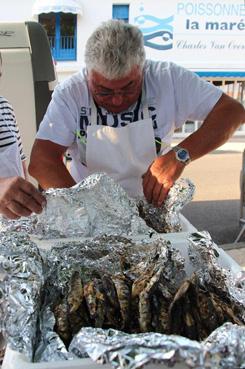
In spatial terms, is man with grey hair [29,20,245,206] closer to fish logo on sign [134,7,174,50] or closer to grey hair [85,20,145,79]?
grey hair [85,20,145,79]

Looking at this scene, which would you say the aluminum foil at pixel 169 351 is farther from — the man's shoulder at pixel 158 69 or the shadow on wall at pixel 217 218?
the shadow on wall at pixel 217 218

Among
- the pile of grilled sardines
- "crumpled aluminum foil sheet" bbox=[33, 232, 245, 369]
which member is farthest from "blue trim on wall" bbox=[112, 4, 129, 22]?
"crumpled aluminum foil sheet" bbox=[33, 232, 245, 369]

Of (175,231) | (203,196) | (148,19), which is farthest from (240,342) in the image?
(148,19)

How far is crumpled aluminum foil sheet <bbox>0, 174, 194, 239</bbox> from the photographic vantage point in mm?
1151

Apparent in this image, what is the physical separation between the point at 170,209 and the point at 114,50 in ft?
1.40

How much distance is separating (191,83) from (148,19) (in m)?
9.12

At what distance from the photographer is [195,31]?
10195mm

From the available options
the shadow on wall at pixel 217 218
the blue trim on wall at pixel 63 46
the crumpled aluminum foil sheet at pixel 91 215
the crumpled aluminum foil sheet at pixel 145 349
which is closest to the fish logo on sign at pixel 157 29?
the blue trim on wall at pixel 63 46

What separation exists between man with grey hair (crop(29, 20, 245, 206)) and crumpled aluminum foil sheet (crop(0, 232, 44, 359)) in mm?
559

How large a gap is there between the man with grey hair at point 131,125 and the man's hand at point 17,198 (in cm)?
31

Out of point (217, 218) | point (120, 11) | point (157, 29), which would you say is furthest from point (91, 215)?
point (120, 11)

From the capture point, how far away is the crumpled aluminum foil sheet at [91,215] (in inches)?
45.3

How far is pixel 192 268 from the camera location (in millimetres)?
926

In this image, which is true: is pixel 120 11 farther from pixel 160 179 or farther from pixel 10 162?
pixel 160 179
